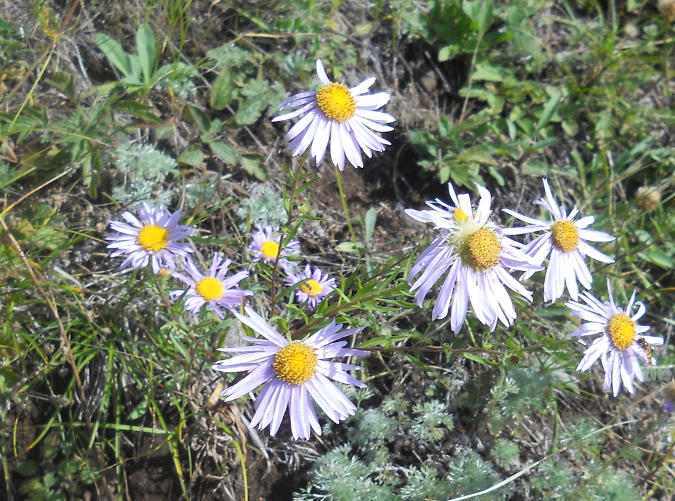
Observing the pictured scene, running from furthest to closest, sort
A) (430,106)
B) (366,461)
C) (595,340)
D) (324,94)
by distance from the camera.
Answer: (430,106), (366,461), (595,340), (324,94)

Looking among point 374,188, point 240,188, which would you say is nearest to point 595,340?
point 374,188

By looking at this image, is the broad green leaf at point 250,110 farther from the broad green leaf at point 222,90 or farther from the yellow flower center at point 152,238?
the yellow flower center at point 152,238

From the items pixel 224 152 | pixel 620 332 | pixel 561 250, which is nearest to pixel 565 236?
pixel 561 250

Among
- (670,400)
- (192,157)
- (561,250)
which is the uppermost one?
(561,250)

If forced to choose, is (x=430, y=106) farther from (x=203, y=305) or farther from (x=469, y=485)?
(x=469, y=485)

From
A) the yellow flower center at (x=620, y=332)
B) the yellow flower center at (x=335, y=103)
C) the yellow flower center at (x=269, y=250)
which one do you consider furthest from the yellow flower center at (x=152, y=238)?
the yellow flower center at (x=620, y=332)

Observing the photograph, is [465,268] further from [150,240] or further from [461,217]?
[150,240]
